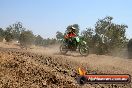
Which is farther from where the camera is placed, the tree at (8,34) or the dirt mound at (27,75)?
the tree at (8,34)

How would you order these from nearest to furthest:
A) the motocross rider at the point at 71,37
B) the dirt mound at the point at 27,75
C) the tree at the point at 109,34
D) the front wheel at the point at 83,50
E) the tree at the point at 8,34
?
1. the dirt mound at the point at 27,75
2. the motocross rider at the point at 71,37
3. the front wheel at the point at 83,50
4. the tree at the point at 109,34
5. the tree at the point at 8,34

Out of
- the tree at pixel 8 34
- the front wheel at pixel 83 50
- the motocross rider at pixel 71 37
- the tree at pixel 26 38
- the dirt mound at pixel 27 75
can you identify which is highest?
the tree at pixel 8 34

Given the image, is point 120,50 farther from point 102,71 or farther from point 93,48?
point 102,71

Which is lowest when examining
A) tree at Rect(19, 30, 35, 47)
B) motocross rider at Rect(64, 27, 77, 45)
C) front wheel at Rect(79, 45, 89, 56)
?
front wheel at Rect(79, 45, 89, 56)

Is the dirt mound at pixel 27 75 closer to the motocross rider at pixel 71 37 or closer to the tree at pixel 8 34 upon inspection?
the motocross rider at pixel 71 37

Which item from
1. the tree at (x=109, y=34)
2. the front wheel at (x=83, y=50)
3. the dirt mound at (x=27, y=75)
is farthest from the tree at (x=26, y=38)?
the dirt mound at (x=27, y=75)

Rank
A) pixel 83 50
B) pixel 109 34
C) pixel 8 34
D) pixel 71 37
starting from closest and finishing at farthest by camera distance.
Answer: pixel 71 37, pixel 83 50, pixel 109 34, pixel 8 34

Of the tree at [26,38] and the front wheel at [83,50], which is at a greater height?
the tree at [26,38]

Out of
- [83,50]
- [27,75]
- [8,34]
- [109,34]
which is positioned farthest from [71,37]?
[8,34]

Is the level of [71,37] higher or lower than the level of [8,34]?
lower

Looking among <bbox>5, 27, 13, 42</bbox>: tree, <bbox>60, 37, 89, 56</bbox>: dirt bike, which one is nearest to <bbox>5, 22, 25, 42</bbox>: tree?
<bbox>5, 27, 13, 42</bbox>: tree

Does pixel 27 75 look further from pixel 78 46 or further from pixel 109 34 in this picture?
pixel 109 34

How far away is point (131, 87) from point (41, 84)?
4.88m

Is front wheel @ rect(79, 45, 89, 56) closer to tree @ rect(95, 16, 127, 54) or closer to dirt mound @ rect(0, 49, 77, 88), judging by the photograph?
dirt mound @ rect(0, 49, 77, 88)
